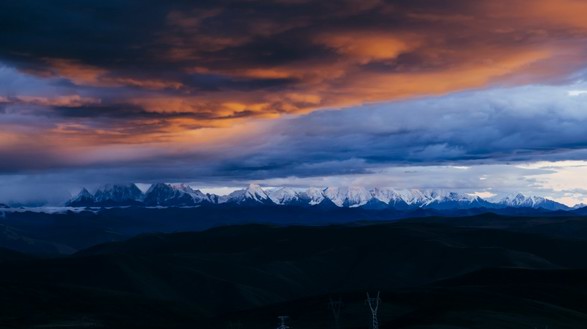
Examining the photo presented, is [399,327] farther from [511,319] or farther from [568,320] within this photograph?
[568,320]

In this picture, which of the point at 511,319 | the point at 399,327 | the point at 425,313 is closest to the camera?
the point at 399,327

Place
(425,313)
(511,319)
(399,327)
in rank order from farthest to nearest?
1. (425,313)
2. (511,319)
3. (399,327)

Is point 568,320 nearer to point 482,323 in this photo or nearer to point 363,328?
point 482,323

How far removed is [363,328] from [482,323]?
32.1 meters

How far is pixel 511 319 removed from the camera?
185500 mm

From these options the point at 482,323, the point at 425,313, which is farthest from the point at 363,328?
the point at 482,323

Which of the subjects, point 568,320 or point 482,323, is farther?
point 568,320

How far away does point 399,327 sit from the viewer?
568ft

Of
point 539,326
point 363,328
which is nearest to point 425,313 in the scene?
point 363,328

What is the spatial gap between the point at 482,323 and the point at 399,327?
2065cm

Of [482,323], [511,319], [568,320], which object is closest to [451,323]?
[482,323]

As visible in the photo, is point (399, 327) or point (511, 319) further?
point (511, 319)

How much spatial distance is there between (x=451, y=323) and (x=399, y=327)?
39.7 feet

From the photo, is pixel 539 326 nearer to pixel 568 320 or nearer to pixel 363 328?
pixel 568 320
